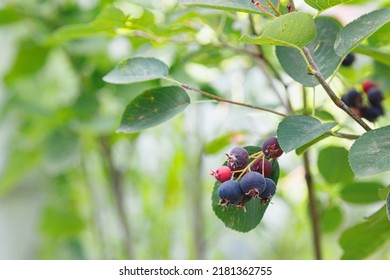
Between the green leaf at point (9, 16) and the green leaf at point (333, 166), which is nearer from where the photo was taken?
the green leaf at point (333, 166)

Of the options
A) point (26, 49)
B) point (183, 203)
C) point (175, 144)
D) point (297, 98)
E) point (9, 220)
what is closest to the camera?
point (297, 98)

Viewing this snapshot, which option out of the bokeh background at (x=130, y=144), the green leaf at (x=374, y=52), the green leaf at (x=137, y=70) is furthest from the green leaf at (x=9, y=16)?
the green leaf at (x=374, y=52)

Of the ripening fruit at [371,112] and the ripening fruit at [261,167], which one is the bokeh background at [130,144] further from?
the ripening fruit at [261,167]

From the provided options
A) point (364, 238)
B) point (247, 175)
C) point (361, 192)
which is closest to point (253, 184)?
point (247, 175)

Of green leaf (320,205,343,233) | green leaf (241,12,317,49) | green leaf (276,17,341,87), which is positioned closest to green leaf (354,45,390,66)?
green leaf (276,17,341,87)

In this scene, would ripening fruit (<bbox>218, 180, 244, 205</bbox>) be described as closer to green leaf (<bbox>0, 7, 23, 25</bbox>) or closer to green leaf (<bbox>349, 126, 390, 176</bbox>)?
green leaf (<bbox>349, 126, 390, 176</bbox>)
